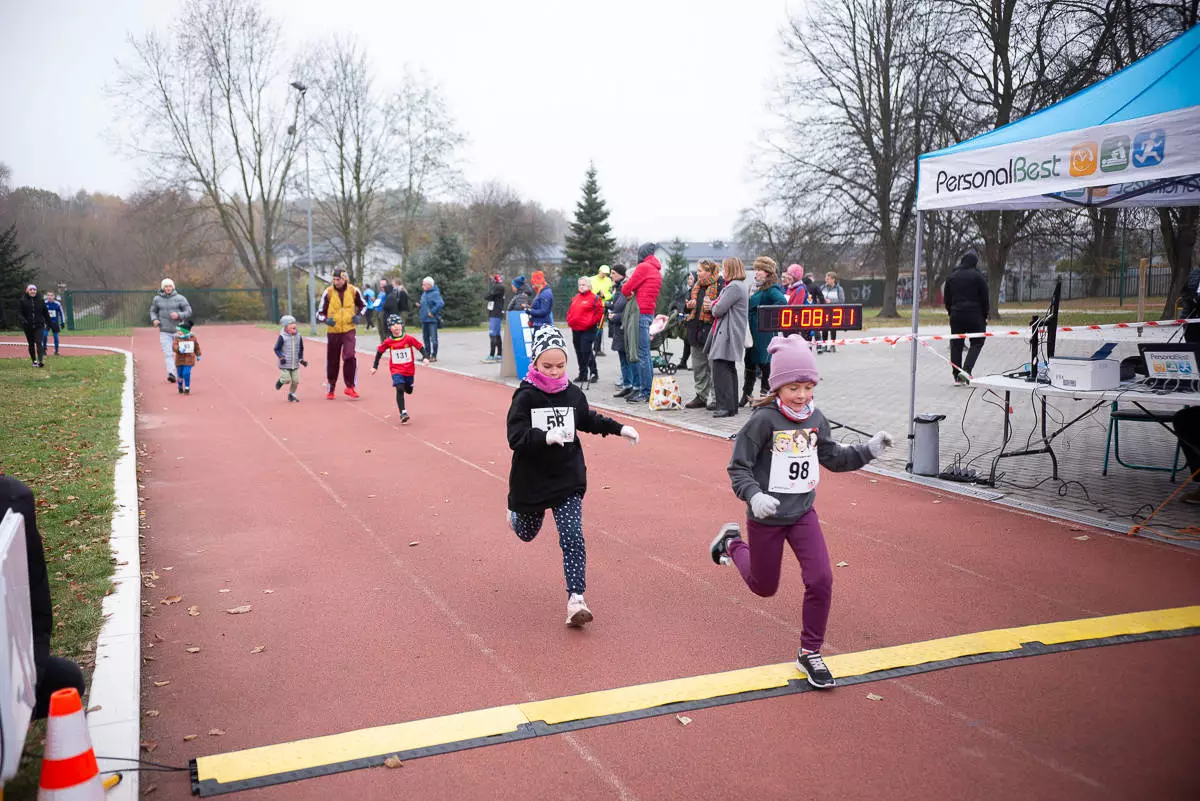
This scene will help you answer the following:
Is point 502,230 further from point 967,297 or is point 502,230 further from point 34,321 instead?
point 967,297

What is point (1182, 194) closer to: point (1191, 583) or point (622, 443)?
point (1191, 583)

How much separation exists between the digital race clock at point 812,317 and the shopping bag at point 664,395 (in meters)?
3.09

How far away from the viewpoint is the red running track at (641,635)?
148 inches

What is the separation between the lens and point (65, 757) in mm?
3152

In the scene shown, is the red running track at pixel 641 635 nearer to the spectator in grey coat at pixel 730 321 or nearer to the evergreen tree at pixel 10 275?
the spectator in grey coat at pixel 730 321

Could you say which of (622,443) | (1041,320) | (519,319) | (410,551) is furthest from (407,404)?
(1041,320)

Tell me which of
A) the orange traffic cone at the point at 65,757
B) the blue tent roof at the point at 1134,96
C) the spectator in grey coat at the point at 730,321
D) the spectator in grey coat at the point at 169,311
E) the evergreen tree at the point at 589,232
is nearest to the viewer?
the orange traffic cone at the point at 65,757

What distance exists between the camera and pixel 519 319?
60.8 feet

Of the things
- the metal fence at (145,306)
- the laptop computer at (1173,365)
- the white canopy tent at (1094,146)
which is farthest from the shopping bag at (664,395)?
the metal fence at (145,306)

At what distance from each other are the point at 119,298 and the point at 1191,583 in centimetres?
5122

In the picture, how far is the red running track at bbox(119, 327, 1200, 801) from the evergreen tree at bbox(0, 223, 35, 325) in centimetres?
3798

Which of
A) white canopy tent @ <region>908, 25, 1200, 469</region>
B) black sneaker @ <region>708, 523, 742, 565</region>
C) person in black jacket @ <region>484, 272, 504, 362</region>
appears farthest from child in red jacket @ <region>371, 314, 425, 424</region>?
person in black jacket @ <region>484, 272, 504, 362</region>

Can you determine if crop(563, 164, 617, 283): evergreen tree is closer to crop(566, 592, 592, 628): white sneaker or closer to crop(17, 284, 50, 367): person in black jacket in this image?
crop(17, 284, 50, 367): person in black jacket

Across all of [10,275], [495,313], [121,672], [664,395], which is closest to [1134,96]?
[664,395]
